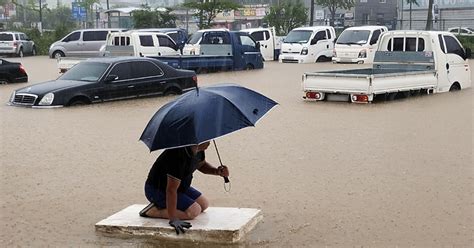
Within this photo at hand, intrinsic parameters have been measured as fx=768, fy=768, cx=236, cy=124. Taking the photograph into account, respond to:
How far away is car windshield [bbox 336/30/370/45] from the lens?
33.1m

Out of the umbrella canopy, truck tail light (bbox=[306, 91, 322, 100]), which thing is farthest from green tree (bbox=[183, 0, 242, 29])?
the umbrella canopy

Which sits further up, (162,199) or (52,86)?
(52,86)

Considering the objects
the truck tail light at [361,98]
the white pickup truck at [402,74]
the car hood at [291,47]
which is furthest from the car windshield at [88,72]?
the car hood at [291,47]

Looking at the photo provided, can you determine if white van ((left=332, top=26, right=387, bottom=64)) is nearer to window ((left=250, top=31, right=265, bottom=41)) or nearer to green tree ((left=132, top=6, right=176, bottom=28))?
window ((left=250, top=31, right=265, bottom=41))

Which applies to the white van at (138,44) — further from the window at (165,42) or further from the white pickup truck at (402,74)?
the white pickup truck at (402,74)

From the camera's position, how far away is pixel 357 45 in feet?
107

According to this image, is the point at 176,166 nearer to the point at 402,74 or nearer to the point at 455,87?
the point at 402,74

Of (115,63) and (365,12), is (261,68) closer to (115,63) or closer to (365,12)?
(115,63)

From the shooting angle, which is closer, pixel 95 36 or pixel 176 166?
pixel 176 166

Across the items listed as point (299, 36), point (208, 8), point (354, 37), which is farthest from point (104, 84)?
point (208, 8)

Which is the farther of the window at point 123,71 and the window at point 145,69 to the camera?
the window at point 145,69

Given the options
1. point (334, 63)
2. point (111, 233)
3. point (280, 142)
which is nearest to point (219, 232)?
point (111, 233)

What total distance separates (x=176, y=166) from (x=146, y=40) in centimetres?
2509

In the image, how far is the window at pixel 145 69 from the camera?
18.5 metres
